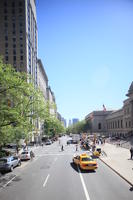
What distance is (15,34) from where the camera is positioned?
7594cm

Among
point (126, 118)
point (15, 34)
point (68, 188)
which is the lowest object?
point (68, 188)

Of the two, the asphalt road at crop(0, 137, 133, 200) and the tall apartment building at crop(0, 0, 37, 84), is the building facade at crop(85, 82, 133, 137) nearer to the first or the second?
the tall apartment building at crop(0, 0, 37, 84)

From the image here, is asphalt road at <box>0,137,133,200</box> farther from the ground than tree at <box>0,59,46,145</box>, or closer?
closer

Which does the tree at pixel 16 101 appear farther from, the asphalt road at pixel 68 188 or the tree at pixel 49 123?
the asphalt road at pixel 68 188

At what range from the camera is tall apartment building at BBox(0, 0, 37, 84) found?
7419 cm

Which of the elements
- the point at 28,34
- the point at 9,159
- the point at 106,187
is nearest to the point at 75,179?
the point at 106,187

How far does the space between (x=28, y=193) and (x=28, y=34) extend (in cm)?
7645

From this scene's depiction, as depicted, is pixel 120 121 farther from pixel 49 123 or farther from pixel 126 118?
pixel 49 123

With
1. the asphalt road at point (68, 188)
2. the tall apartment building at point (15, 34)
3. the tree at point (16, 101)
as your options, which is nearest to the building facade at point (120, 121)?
the tall apartment building at point (15, 34)

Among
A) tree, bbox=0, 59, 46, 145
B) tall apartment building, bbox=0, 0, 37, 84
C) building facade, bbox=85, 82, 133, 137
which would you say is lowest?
building facade, bbox=85, 82, 133, 137

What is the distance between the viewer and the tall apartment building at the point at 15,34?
74188 mm

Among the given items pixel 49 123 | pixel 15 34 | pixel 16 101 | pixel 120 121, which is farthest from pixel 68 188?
pixel 120 121

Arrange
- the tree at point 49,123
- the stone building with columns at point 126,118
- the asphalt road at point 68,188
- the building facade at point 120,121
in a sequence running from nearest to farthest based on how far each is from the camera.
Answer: the asphalt road at point 68,188, the tree at point 49,123, the stone building with columns at point 126,118, the building facade at point 120,121

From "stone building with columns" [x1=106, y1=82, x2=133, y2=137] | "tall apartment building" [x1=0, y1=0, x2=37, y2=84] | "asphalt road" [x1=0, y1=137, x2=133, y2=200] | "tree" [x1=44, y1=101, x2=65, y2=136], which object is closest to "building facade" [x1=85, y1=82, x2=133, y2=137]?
"stone building with columns" [x1=106, y1=82, x2=133, y2=137]
